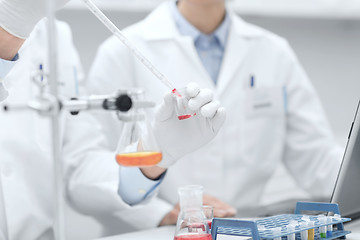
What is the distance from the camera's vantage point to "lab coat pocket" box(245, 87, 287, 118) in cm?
213

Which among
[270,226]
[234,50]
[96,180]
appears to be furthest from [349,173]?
[234,50]

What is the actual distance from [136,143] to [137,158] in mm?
83

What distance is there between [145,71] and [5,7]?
842 mm

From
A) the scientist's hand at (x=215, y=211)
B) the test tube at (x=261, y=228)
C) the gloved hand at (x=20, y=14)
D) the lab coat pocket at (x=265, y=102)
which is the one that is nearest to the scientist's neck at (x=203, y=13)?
the lab coat pocket at (x=265, y=102)

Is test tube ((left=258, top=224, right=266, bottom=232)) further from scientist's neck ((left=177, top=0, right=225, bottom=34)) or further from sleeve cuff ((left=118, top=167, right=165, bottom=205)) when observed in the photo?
scientist's neck ((left=177, top=0, right=225, bottom=34))

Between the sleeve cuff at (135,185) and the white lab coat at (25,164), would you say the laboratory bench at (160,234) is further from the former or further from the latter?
the white lab coat at (25,164)

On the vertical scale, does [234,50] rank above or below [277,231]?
above

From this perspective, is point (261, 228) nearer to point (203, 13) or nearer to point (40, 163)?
point (40, 163)

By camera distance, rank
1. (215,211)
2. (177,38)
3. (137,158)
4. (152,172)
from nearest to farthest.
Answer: (137,158) < (152,172) < (215,211) < (177,38)

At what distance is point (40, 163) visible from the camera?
1.62m

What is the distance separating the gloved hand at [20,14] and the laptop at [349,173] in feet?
2.55

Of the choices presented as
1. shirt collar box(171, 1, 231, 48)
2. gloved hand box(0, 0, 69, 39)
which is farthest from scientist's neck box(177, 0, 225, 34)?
gloved hand box(0, 0, 69, 39)

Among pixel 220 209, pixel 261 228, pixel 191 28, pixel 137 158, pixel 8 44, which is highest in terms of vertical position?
pixel 191 28

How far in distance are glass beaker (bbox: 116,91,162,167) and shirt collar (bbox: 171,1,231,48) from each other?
1.20m
